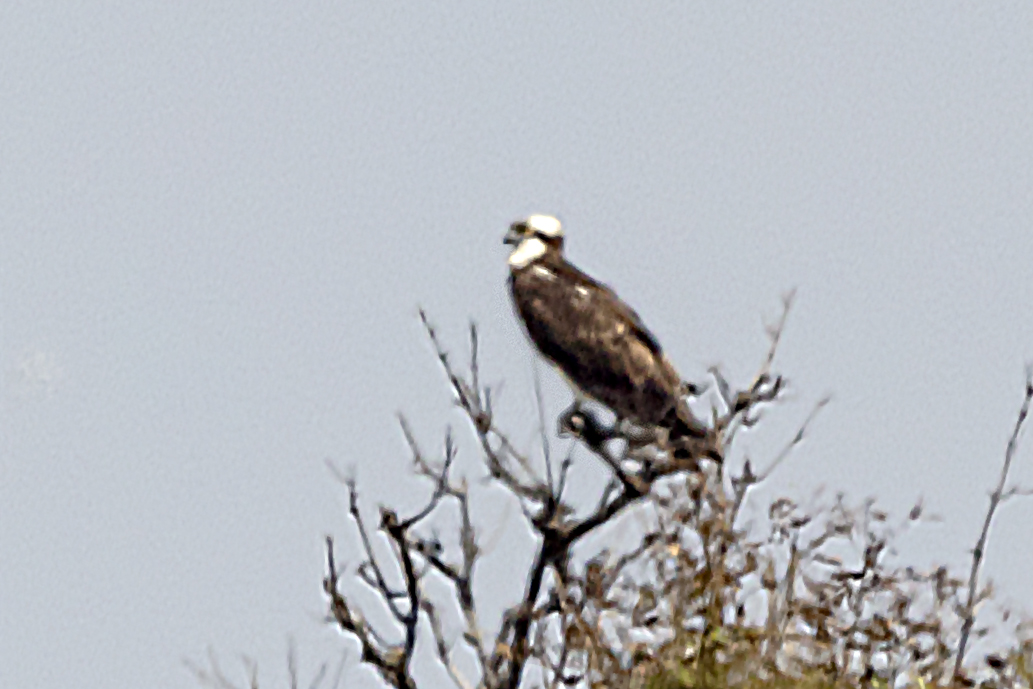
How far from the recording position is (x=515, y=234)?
16.1 meters

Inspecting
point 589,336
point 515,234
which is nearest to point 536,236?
point 515,234

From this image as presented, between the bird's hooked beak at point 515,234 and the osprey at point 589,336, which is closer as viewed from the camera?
the osprey at point 589,336

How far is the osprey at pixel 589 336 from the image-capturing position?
14.4 meters

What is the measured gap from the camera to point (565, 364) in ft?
49.3

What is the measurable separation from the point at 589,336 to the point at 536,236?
51.3 inches

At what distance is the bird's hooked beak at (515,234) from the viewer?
1606 centimetres

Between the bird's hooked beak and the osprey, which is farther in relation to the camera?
the bird's hooked beak

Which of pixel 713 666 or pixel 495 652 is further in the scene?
pixel 495 652

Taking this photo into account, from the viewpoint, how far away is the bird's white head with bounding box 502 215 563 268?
1597 centimetres

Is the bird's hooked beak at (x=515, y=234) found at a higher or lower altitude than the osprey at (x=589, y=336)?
higher

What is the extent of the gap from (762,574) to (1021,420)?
2584 millimetres

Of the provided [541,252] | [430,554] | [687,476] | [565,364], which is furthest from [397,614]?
[541,252]

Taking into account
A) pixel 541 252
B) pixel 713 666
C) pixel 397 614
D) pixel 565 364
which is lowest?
pixel 713 666

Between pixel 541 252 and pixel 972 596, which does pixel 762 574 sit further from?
pixel 541 252
